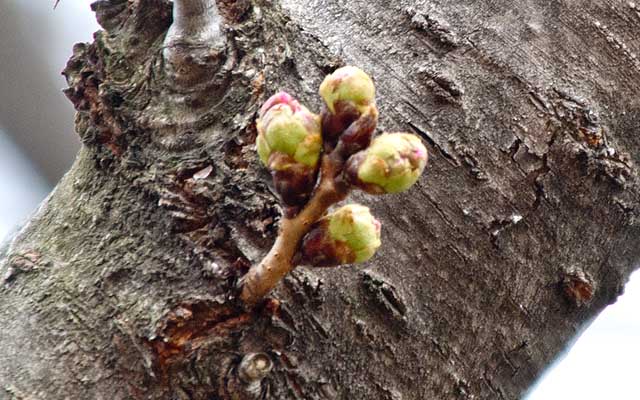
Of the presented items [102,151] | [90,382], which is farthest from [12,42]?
[90,382]

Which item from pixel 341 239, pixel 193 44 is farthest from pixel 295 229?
pixel 193 44

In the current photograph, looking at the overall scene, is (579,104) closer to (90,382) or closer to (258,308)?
(258,308)

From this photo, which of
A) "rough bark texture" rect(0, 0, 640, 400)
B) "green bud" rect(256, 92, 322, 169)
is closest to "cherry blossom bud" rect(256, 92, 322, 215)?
"green bud" rect(256, 92, 322, 169)

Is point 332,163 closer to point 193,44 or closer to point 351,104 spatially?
point 351,104

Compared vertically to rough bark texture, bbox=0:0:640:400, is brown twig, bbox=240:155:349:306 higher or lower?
higher

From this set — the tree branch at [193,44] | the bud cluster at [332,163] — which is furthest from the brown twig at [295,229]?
the tree branch at [193,44]

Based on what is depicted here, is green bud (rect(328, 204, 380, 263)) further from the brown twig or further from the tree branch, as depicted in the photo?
the tree branch
